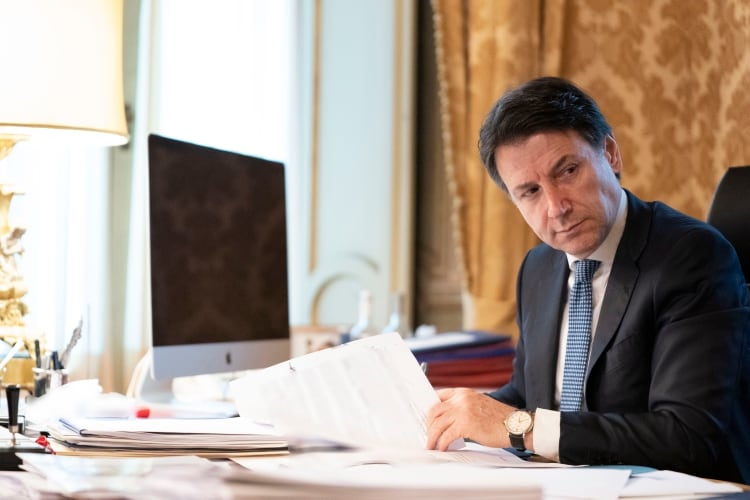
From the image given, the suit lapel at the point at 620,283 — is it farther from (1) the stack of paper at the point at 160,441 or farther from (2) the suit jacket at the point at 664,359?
(1) the stack of paper at the point at 160,441

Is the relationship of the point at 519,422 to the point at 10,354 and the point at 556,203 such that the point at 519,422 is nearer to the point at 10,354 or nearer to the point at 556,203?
the point at 556,203

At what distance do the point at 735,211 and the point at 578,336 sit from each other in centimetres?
43

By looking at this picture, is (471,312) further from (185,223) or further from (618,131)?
(185,223)

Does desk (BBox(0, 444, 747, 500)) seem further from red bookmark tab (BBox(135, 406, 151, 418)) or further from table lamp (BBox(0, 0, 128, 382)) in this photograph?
table lamp (BBox(0, 0, 128, 382))

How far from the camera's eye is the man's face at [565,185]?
72.9 inches

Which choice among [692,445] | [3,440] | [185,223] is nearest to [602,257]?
[692,445]

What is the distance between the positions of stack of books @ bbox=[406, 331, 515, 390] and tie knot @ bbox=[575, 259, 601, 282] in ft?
2.19

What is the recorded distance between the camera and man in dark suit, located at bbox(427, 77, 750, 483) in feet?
5.16

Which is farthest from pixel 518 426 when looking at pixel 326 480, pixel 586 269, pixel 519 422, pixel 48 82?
pixel 48 82

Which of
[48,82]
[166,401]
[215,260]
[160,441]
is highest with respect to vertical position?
[48,82]

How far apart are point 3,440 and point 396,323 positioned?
197 centimetres

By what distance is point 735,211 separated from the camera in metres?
2.08

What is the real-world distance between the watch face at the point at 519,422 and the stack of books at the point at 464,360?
961mm

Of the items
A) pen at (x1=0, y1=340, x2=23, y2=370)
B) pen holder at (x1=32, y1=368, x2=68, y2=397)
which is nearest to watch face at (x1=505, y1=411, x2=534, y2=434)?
pen holder at (x1=32, y1=368, x2=68, y2=397)
